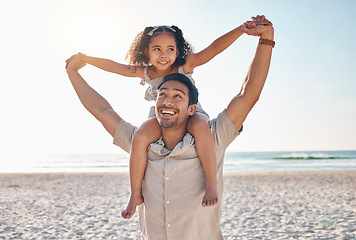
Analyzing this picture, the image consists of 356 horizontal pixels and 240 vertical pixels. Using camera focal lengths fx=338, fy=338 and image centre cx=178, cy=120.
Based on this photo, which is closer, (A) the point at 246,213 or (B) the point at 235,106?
(B) the point at 235,106

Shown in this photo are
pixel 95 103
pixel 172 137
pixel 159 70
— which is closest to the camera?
pixel 172 137

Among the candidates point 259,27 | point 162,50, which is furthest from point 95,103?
point 259,27

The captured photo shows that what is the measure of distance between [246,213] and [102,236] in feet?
11.1

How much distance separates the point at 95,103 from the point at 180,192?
0.94 metres

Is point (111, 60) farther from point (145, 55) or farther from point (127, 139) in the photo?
point (127, 139)

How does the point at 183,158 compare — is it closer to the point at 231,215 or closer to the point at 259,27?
the point at 259,27

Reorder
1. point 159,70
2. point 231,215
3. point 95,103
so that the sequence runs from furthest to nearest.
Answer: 1. point 231,215
2. point 159,70
3. point 95,103

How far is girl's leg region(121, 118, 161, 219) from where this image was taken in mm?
2084

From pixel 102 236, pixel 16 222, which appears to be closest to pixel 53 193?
pixel 16 222

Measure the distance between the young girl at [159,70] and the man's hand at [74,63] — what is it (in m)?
0.03

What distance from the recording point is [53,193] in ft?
39.7

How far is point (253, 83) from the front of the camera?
1967 millimetres

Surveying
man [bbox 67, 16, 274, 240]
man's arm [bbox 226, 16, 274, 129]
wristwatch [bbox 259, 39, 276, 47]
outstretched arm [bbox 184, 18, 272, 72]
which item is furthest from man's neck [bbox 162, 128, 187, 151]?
outstretched arm [bbox 184, 18, 272, 72]

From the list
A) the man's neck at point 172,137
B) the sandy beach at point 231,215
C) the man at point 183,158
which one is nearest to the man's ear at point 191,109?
the man at point 183,158
